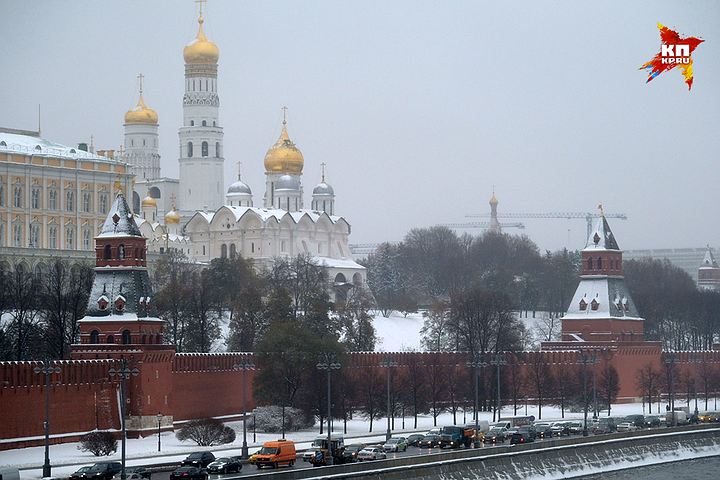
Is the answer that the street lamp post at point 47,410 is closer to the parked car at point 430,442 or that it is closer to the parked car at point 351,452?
the parked car at point 351,452

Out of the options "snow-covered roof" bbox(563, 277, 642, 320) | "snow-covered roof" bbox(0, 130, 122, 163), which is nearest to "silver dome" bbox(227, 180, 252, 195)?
"snow-covered roof" bbox(0, 130, 122, 163)

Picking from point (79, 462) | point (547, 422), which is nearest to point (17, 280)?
point (547, 422)

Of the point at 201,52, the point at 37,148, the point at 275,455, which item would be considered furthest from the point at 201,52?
the point at 275,455

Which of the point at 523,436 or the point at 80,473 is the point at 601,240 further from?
the point at 80,473

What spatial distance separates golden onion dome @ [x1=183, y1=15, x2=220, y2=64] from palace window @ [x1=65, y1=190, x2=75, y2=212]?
95.9ft

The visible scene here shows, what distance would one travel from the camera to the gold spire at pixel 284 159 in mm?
142375

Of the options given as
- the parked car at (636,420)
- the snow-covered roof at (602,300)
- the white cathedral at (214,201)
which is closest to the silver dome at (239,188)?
the white cathedral at (214,201)

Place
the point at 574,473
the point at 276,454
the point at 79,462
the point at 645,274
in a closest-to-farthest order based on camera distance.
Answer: the point at 276,454 → the point at 79,462 → the point at 574,473 → the point at 645,274

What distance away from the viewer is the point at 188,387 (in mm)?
70938

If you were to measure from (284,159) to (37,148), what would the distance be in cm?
3246

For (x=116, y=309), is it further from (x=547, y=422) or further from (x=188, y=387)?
(x=547, y=422)

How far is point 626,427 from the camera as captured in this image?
71062mm

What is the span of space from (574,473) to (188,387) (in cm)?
1645

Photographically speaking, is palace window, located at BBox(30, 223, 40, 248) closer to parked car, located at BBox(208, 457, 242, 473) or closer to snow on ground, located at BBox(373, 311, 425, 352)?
snow on ground, located at BBox(373, 311, 425, 352)
